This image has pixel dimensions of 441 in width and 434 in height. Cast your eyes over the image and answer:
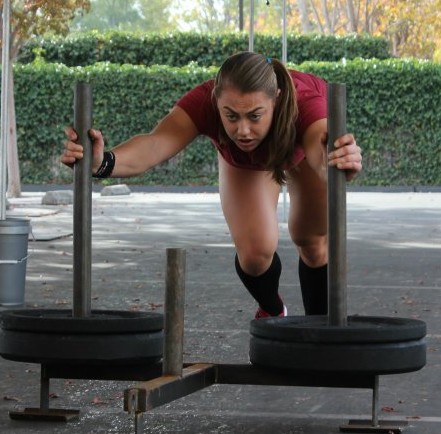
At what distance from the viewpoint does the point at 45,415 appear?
473cm

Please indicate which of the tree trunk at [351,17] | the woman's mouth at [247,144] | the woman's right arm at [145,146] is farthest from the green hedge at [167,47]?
the woman's mouth at [247,144]

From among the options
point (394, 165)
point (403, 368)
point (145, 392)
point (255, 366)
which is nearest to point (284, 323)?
point (255, 366)

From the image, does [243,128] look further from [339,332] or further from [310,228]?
[310,228]

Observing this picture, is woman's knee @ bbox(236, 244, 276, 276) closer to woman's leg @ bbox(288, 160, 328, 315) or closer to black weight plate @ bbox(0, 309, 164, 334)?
woman's leg @ bbox(288, 160, 328, 315)

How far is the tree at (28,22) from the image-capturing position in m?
21.8

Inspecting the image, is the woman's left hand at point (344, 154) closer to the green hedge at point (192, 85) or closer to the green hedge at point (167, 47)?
the green hedge at point (192, 85)

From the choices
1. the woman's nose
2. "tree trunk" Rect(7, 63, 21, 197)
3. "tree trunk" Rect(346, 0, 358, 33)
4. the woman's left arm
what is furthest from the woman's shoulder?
"tree trunk" Rect(346, 0, 358, 33)

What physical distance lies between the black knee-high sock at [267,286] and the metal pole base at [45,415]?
4.15 ft

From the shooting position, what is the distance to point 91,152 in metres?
4.58

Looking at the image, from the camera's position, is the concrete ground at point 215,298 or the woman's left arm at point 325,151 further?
the concrete ground at point 215,298

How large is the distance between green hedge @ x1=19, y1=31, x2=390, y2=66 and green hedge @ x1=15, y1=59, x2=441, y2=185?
2.92m

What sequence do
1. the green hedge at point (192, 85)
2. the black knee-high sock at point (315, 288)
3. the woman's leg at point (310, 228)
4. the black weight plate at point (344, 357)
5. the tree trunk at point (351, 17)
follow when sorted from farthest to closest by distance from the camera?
the tree trunk at point (351, 17) → the green hedge at point (192, 85) → the black knee-high sock at point (315, 288) → the woman's leg at point (310, 228) → the black weight plate at point (344, 357)

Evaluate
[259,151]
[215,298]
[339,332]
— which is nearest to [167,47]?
[215,298]

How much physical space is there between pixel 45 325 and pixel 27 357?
15 cm
